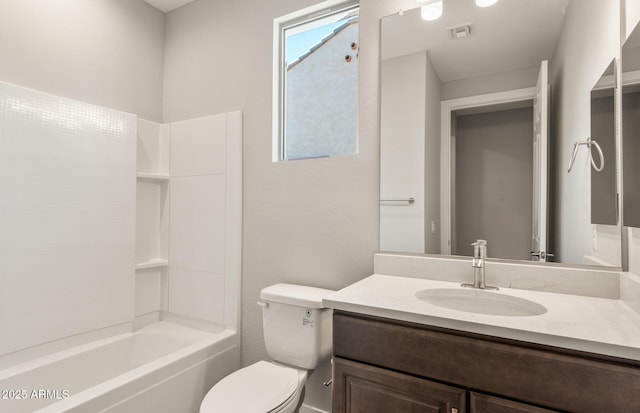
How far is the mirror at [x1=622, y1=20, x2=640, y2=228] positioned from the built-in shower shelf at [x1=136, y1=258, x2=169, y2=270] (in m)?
2.53

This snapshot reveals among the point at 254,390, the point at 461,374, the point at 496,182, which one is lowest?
the point at 254,390

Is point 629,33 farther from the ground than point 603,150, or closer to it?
farther from the ground

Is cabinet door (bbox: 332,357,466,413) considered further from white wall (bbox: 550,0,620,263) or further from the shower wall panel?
the shower wall panel

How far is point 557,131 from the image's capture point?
4.62ft

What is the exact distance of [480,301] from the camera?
4.49 ft

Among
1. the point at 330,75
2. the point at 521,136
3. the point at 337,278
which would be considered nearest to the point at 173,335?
the point at 337,278

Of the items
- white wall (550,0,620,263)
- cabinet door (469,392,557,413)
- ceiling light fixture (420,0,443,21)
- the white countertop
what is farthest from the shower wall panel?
white wall (550,0,620,263)

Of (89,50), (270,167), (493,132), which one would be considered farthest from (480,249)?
(89,50)

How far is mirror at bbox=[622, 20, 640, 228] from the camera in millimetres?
1067

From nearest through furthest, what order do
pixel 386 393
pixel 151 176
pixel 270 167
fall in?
pixel 386 393
pixel 270 167
pixel 151 176

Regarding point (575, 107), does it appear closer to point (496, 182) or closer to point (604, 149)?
point (604, 149)

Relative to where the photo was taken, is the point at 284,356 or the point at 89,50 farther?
the point at 89,50

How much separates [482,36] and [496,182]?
26.1 inches

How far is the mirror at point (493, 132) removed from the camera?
4.41ft
